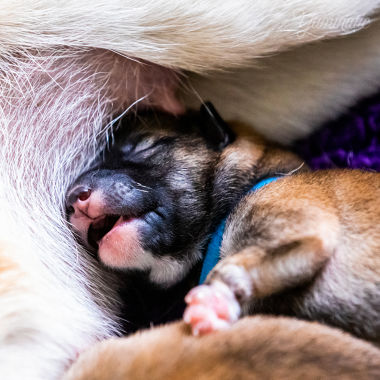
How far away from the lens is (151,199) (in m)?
1.09

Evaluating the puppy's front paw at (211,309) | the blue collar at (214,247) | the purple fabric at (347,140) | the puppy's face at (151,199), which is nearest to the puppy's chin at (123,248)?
the puppy's face at (151,199)

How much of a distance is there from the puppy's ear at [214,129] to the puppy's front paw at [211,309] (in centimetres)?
44

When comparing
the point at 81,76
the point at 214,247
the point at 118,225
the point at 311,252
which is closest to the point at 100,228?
the point at 118,225

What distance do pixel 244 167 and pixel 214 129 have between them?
0.10 metres

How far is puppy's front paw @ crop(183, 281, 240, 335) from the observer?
805 millimetres

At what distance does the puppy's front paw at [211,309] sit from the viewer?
81cm

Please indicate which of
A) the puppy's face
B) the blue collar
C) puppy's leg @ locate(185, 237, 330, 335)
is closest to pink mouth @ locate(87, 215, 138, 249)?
the puppy's face

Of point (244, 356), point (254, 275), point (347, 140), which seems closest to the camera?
point (244, 356)

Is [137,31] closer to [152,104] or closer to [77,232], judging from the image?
[152,104]

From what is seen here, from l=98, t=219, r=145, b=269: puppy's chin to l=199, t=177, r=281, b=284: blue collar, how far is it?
0.12 metres

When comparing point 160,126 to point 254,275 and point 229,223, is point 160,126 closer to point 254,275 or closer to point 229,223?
point 229,223

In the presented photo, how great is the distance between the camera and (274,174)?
1182 millimetres

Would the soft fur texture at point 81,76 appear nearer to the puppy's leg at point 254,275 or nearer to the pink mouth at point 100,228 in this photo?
the pink mouth at point 100,228

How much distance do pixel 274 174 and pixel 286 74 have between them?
26 cm
